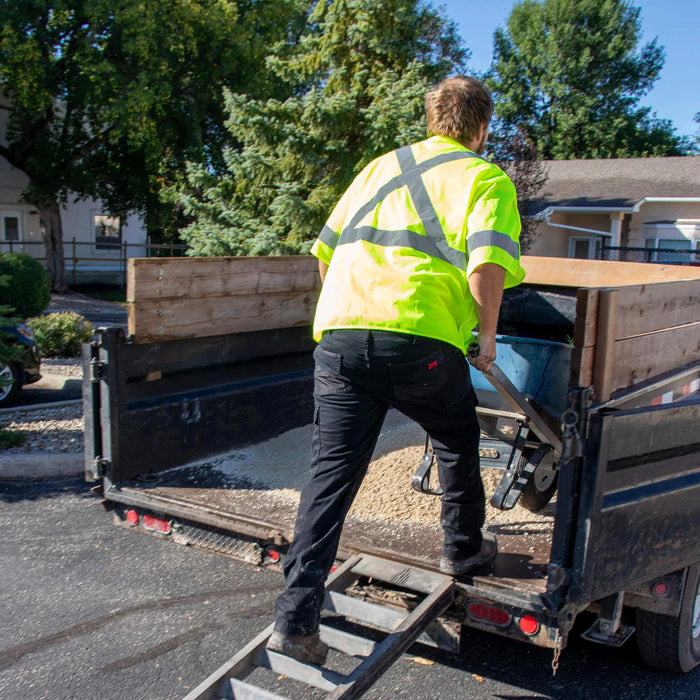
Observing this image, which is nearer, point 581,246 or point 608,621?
point 608,621

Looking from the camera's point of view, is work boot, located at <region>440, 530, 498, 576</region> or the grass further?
the grass

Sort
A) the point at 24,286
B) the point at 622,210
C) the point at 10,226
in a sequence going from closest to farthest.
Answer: the point at 24,286
the point at 622,210
the point at 10,226

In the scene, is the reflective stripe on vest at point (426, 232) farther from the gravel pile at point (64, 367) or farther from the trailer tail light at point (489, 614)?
the gravel pile at point (64, 367)

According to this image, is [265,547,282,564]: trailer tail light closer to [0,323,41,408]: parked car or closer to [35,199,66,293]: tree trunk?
[0,323,41,408]: parked car

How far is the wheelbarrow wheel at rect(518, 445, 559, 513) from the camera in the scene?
11.8 feet

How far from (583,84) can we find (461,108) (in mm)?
36359

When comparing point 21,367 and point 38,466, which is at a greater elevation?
point 21,367

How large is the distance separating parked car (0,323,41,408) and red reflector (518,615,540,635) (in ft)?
23.3

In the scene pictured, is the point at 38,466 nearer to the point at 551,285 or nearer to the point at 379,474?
the point at 379,474

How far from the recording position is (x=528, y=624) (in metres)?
2.85

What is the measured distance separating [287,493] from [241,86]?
66.1ft

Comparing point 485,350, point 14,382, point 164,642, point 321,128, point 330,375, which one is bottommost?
point 164,642

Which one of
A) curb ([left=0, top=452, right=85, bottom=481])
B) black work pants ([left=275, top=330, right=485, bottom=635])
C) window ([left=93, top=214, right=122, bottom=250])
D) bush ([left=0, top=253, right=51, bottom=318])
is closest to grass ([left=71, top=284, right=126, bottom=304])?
window ([left=93, top=214, right=122, bottom=250])

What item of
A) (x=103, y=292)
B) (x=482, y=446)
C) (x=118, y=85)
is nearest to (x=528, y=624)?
(x=482, y=446)
